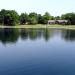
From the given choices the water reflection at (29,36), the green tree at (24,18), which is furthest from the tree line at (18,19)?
the water reflection at (29,36)

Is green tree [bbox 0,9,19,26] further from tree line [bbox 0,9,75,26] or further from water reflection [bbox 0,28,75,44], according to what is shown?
water reflection [bbox 0,28,75,44]

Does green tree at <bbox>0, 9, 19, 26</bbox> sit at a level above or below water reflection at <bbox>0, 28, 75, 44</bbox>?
above

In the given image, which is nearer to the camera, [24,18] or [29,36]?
[29,36]

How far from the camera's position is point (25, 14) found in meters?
91.6

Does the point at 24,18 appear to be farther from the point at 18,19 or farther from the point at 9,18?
the point at 9,18

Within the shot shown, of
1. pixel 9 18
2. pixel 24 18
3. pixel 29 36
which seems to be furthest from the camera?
pixel 24 18

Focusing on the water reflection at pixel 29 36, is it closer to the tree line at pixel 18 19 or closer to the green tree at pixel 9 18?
the green tree at pixel 9 18

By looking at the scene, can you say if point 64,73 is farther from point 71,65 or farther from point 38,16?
point 38,16

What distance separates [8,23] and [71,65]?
72.7 m

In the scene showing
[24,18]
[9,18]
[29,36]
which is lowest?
[29,36]

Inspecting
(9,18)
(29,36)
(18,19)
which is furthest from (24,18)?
(29,36)

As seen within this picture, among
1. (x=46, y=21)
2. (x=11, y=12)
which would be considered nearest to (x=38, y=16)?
(x=46, y=21)

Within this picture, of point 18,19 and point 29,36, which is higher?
point 18,19

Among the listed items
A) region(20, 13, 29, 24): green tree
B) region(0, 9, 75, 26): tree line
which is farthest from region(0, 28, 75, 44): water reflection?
region(20, 13, 29, 24): green tree
